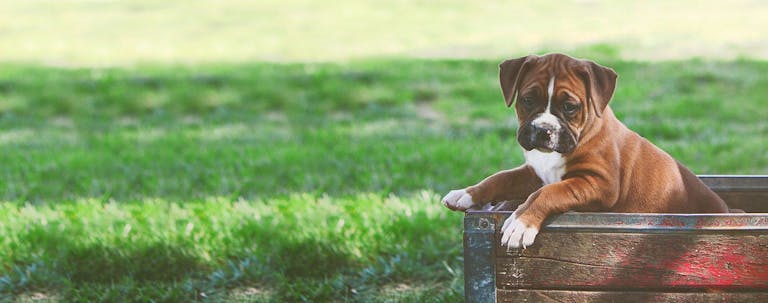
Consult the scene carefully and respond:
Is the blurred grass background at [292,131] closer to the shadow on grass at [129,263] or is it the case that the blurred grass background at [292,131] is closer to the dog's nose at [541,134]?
the shadow on grass at [129,263]

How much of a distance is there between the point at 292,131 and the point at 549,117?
5837 mm

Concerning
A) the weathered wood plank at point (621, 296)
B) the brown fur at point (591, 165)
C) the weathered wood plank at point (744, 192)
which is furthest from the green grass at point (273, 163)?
the weathered wood plank at point (621, 296)

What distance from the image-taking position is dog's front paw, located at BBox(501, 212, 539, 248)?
9.83ft

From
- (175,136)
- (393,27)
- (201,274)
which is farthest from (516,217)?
(393,27)

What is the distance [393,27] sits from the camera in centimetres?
1731

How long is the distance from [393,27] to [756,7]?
21.6 feet

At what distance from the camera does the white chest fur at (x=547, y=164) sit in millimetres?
3307

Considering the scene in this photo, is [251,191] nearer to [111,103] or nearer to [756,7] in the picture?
[111,103]

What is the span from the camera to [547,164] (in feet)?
11.0

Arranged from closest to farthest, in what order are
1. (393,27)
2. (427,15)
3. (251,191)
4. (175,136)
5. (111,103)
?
(251,191), (175,136), (111,103), (393,27), (427,15)

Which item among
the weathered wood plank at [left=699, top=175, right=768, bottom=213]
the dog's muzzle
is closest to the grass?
the weathered wood plank at [left=699, top=175, right=768, bottom=213]

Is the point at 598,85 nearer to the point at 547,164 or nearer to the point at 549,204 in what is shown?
the point at 547,164

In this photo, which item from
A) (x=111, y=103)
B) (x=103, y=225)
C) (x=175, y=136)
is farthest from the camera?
(x=111, y=103)

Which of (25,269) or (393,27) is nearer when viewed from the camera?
(25,269)
